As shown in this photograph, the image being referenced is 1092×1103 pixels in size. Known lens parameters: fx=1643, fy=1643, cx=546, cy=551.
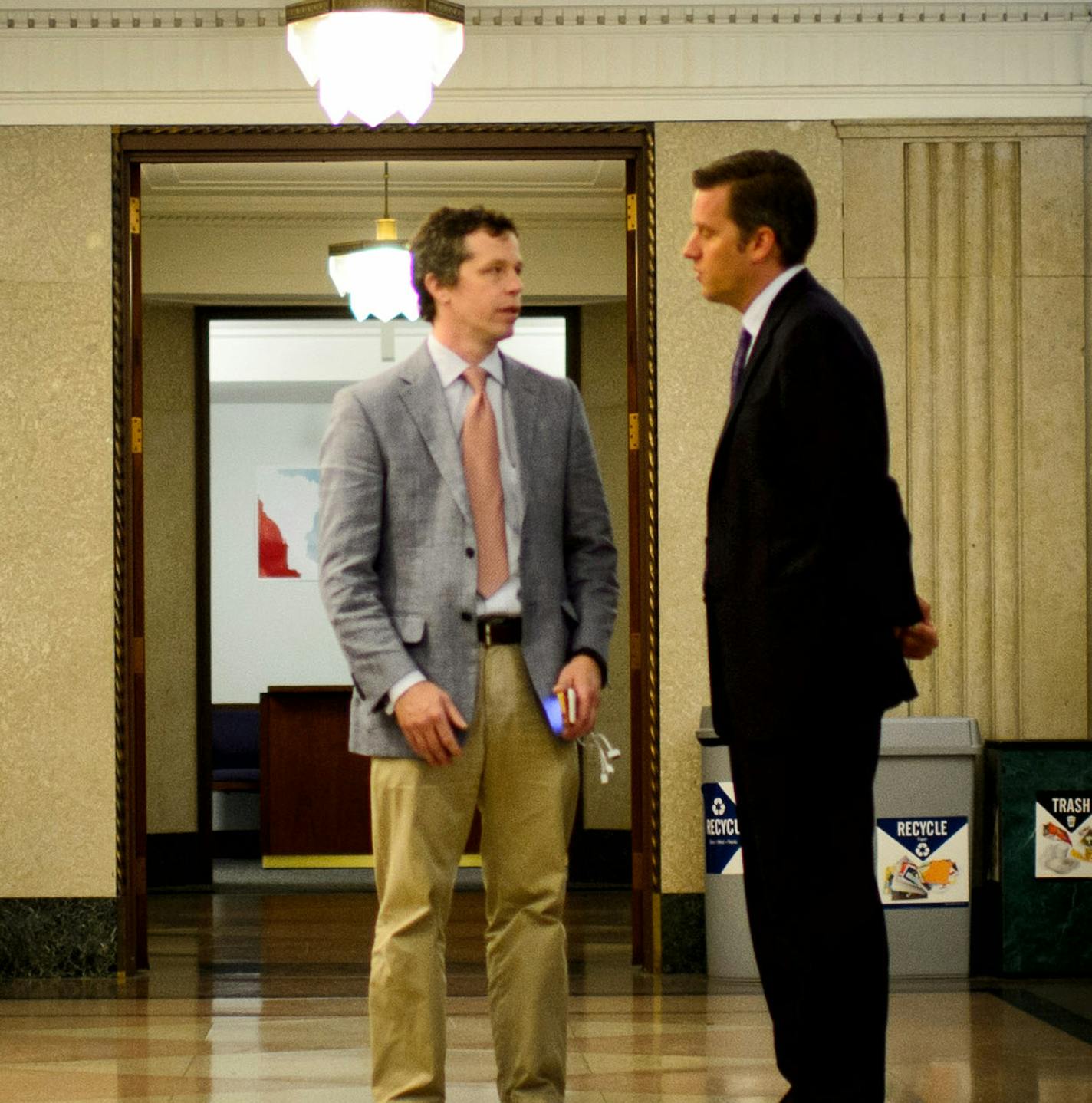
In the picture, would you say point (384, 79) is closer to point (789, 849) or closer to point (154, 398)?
point (789, 849)

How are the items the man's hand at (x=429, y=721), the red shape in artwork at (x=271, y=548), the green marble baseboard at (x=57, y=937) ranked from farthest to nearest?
1. the red shape in artwork at (x=271, y=548)
2. the green marble baseboard at (x=57, y=937)
3. the man's hand at (x=429, y=721)

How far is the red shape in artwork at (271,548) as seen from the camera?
11.6 m

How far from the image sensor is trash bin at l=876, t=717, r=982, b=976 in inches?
204

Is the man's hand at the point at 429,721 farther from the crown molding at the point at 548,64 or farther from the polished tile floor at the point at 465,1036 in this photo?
the crown molding at the point at 548,64

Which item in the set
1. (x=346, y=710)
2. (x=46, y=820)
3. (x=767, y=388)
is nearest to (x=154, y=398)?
(x=346, y=710)

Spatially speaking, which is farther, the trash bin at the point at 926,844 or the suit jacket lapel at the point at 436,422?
the trash bin at the point at 926,844

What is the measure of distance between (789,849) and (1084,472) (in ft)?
11.3

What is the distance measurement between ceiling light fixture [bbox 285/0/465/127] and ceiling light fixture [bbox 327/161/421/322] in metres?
2.47

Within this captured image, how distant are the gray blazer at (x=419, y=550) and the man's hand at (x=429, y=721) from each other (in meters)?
0.05

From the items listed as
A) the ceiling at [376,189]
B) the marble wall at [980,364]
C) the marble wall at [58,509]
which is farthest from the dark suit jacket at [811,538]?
the ceiling at [376,189]

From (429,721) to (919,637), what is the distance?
79cm

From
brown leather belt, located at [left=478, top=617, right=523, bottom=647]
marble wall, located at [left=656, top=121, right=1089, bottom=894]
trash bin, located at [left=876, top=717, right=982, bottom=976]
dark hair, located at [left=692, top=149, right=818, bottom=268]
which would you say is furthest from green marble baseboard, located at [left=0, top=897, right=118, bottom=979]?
dark hair, located at [left=692, top=149, right=818, bottom=268]

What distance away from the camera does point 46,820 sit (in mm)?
5348

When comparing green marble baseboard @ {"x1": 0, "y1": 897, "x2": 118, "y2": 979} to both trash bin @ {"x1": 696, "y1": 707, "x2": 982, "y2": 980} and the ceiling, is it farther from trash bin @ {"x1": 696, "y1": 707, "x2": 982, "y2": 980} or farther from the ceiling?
the ceiling
